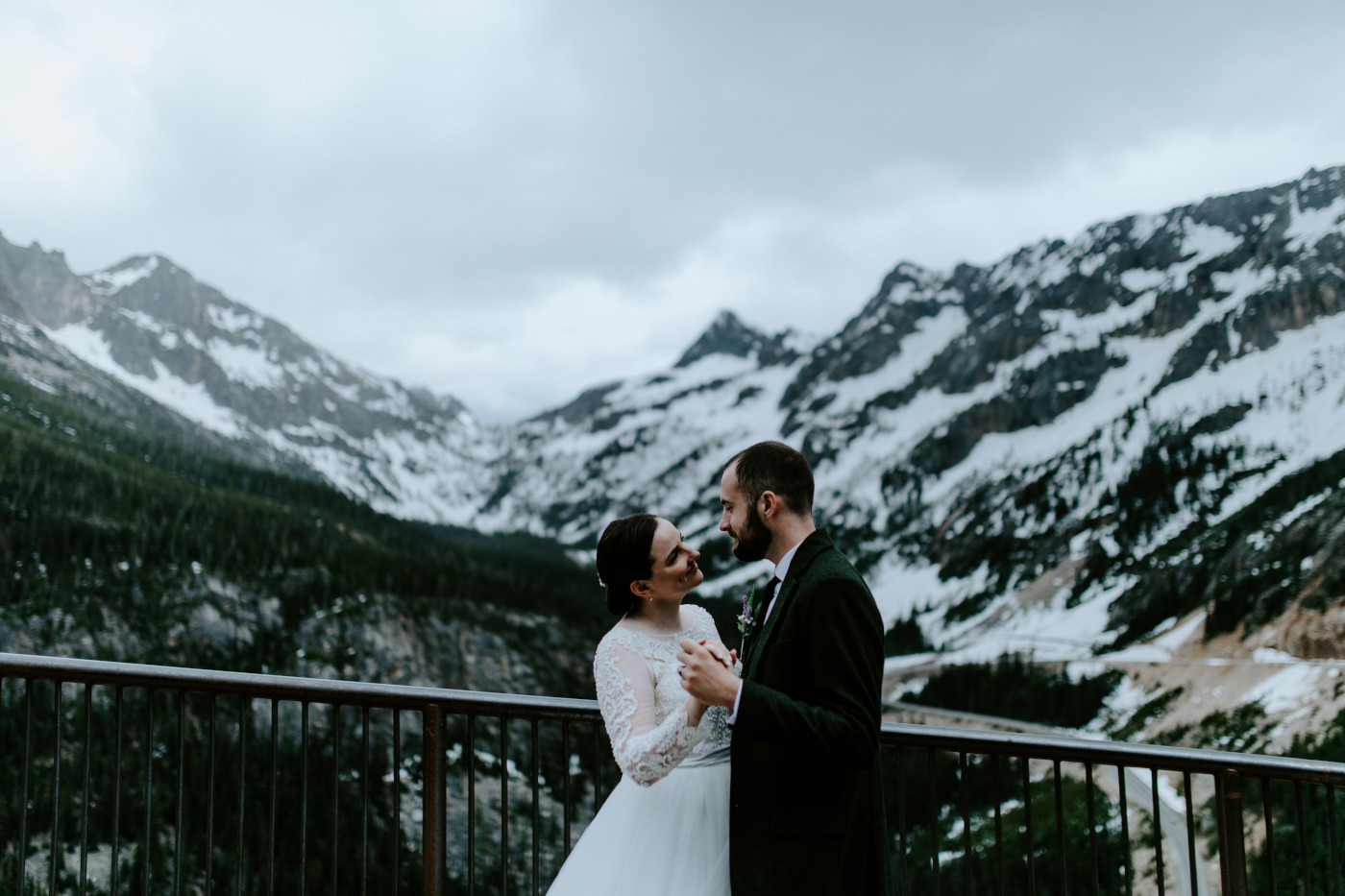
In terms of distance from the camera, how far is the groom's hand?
2.99 meters

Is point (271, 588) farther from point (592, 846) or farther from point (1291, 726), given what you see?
point (592, 846)

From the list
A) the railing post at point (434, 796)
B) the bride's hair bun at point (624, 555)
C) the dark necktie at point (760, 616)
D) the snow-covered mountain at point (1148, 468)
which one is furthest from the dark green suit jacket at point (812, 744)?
the snow-covered mountain at point (1148, 468)

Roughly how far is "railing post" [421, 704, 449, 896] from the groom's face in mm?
2166

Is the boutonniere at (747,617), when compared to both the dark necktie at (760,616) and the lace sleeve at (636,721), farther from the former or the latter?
the lace sleeve at (636,721)

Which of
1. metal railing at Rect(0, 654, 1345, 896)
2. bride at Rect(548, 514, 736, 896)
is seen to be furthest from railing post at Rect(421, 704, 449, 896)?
bride at Rect(548, 514, 736, 896)

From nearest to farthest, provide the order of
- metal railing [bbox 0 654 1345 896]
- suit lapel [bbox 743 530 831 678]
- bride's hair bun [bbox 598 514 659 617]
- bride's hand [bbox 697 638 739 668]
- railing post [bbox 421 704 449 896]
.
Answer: bride's hand [bbox 697 638 739 668] → suit lapel [bbox 743 530 831 678] → bride's hair bun [bbox 598 514 659 617] → railing post [bbox 421 704 449 896] → metal railing [bbox 0 654 1345 896]

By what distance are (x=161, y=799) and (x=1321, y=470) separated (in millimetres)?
112983

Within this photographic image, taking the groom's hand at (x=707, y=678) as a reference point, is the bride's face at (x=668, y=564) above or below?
above

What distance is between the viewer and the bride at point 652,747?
3.32 meters

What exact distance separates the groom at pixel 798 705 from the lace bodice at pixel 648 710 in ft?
0.62

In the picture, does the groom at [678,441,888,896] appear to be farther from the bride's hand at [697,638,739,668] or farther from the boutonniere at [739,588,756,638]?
the boutonniere at [739,588,756,638]

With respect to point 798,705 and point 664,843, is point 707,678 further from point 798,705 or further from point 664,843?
point 664,843

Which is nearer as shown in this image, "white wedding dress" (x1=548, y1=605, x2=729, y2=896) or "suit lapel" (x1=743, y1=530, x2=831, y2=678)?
"suit lapel" (x1=743, y1=530, x2=831, y2=678)

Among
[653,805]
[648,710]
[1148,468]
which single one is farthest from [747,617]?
[1148,468]
